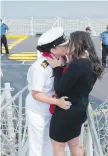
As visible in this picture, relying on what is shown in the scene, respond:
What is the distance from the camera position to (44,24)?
63.5 feet

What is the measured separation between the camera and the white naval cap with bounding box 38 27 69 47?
104 inches

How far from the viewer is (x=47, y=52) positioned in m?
2.72

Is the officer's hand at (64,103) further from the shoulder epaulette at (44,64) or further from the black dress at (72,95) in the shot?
the shoulder epaulette at (44,64)

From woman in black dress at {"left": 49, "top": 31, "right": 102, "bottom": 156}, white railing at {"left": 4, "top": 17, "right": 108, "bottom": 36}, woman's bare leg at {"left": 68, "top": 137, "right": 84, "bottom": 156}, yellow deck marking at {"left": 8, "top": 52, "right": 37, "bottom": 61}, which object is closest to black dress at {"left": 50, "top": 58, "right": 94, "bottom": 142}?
woman in black dress at {"left": 49, "top": 31, "right": 102, "bottom": 156}

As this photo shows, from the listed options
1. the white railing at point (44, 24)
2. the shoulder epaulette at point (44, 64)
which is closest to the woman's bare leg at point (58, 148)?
the shoulder epaulette at point (44, 64)

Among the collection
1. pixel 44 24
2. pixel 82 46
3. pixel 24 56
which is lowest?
pixel 24 56

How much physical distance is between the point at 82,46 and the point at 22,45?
14035mm

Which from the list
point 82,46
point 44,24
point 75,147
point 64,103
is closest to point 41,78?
point 64,103

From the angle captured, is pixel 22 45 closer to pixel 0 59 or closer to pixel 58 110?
pixel 0 59

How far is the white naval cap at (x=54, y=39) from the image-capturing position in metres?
2.65

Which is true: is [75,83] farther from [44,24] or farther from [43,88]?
[44,24]

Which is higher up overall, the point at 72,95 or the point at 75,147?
the point at 72,95

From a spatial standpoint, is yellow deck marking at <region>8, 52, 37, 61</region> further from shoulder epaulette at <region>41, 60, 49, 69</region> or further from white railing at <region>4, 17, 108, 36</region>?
shoulder epaulette at <region>41, 60, 49, 69</region>

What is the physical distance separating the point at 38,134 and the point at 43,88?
0.40 m
